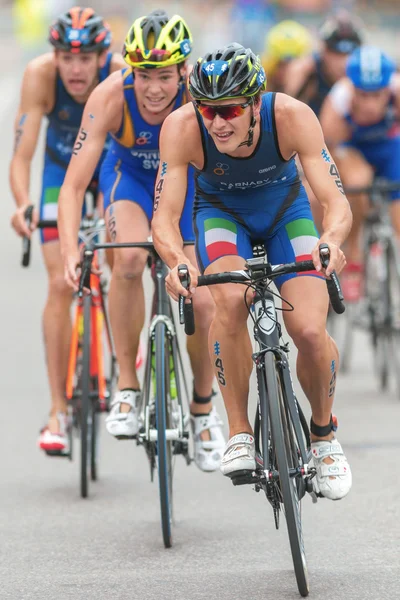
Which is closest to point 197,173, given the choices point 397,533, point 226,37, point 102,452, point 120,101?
point 120,101

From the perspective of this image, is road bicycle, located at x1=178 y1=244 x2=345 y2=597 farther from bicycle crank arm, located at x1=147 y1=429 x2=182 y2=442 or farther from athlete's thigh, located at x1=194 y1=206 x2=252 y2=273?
bicycle crank arm, located at x1=147 y1=429 x2=182 y2=442

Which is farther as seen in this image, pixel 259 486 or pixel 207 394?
pixel 207 394

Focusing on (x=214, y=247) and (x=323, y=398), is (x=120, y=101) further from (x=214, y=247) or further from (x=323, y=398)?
(x=323, y=398)

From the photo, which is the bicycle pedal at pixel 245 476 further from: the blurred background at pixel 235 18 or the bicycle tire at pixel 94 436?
the blurred background at pixel 235 18

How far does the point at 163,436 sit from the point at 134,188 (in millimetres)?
1493

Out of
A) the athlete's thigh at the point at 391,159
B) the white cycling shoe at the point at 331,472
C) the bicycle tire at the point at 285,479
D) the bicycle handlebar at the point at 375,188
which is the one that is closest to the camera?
the bicycle tire at the point at 285,479

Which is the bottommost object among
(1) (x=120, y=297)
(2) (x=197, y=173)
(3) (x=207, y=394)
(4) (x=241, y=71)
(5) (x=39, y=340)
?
(5) (x=39, y=340)

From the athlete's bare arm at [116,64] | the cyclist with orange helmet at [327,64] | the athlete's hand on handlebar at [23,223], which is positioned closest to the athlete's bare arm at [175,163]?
the athlete's hand on handlebar at [23,223]

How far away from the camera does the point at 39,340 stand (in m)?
13.9

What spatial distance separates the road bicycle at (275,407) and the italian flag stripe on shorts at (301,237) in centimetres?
37

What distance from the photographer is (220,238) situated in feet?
20.1

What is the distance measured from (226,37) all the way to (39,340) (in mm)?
27165

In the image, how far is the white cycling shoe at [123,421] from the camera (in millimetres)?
6984

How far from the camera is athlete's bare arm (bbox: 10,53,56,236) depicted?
8227 millimetres
